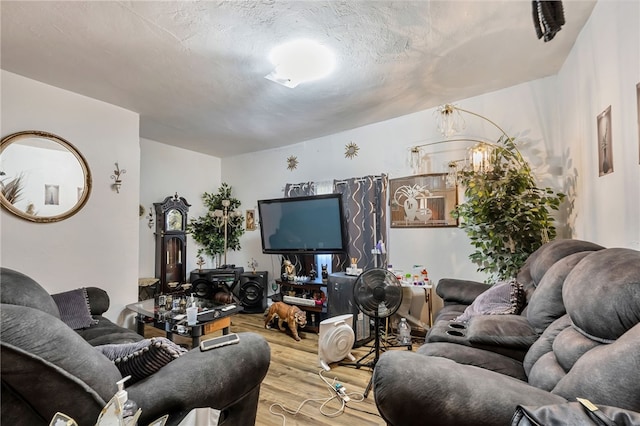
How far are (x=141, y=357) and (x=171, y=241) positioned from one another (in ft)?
12.4

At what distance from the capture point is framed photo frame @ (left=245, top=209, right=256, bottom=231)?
511cm

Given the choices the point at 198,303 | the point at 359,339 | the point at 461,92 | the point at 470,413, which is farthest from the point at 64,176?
the point at 461,92

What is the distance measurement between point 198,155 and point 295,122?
94.0 inches

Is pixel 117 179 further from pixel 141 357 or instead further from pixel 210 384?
pixel 210 384

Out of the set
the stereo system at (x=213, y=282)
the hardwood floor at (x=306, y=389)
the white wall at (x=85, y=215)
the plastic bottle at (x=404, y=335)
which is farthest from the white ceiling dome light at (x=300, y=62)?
the stereo system at (x=213, y=282)

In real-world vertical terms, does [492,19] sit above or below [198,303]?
above

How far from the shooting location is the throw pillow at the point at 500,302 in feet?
6.16

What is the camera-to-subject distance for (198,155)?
17.0 ft

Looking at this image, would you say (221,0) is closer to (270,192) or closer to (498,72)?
(498,72)

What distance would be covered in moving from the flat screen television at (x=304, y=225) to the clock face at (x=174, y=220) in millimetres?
1391

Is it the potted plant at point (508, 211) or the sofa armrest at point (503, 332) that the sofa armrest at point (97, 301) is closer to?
the sofa armrest at point (503, 332)

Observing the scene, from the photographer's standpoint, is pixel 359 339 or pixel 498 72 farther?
pixel 359 339

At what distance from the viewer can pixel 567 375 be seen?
938mm

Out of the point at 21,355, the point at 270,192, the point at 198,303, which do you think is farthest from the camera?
the point at 270,192
